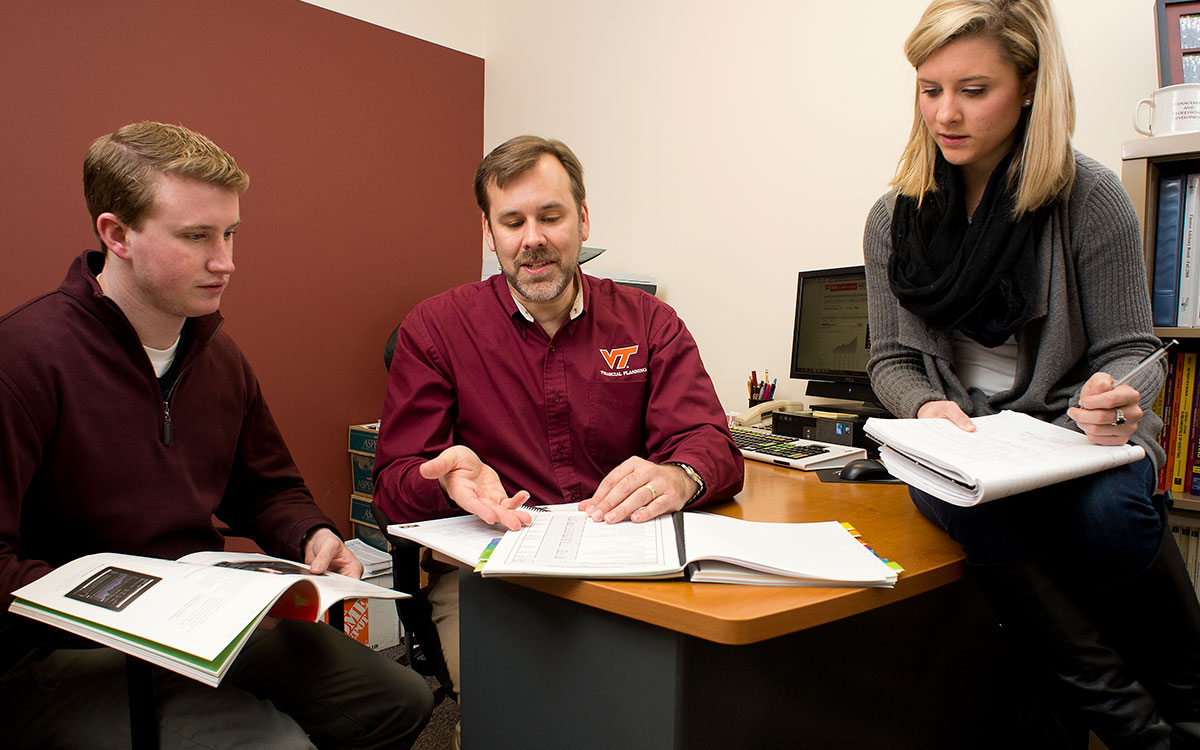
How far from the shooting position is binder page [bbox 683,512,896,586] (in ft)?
2.94

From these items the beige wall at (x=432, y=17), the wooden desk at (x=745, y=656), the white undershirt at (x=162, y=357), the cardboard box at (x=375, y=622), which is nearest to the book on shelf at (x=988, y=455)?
the wooden desk at (x=745, y=656)

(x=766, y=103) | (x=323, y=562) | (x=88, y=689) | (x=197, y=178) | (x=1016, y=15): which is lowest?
(x=88, y=689)

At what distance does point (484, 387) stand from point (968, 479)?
0.87 metres

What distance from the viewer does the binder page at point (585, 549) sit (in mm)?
887

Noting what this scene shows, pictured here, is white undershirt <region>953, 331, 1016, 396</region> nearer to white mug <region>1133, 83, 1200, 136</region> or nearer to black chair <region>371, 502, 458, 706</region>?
white mug <region>1133, 83, 1200, 136</region>

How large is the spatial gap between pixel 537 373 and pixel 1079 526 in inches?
35.7

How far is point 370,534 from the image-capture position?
305 cm

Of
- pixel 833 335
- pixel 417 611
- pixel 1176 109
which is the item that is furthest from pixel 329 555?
pixel 1176 109

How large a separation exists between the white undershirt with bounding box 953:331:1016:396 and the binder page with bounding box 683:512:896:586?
0.46 metres

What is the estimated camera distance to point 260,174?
2.84m

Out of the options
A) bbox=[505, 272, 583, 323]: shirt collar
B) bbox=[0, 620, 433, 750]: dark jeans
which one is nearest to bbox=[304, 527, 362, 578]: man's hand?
bbox=[0, 620, 433, 750]: dark jeans

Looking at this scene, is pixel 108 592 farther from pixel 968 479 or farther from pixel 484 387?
pixel 968 479

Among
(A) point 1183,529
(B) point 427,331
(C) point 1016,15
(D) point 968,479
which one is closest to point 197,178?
(B) point 427,331

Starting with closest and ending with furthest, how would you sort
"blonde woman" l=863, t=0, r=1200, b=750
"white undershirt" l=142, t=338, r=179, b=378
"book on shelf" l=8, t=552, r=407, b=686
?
"book on shelf" l=8, t=552, r=407, b=686
"blonde woman" l=863, t=0, r=1200, b=750
"white undershirt" l=142, t=338, r=179, b=378
